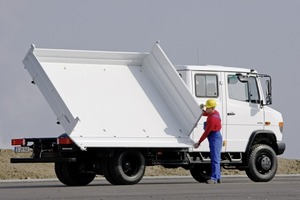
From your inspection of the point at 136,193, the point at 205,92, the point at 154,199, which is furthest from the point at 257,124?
the point at 154,199

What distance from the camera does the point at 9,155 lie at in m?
38.2

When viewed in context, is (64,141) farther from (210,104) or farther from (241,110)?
(241,110)

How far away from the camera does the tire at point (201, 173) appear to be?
84.0 feet

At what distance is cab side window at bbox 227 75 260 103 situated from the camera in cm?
2461

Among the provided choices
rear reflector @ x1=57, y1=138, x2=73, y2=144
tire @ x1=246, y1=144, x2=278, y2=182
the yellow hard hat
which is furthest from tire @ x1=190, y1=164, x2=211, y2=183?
rear reflector @ x1=57, y1=138, x2=73, y2=144

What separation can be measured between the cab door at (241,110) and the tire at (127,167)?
288 cm

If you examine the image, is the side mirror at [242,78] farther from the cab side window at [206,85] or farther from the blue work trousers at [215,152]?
the blue work trousers at [215,152]

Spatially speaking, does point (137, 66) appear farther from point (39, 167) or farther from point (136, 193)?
point (39, 167)

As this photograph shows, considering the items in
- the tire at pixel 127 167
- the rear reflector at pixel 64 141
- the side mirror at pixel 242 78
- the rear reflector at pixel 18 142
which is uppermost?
the side mirror at pixel 242 78

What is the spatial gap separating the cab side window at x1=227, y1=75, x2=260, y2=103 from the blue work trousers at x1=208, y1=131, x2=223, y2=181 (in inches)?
75.9

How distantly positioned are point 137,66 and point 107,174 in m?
2.91

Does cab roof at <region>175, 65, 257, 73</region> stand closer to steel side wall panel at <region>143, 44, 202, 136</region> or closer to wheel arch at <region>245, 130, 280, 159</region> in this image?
steel side wall panel at <region>143, 44, 202, 136</region>

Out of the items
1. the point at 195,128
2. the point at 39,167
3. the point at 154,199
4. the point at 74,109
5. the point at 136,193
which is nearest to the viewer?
the point at 154,199

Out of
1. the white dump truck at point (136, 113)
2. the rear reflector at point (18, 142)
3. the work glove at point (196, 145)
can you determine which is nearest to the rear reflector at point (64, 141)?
the white dump truck at point (136, 113)
